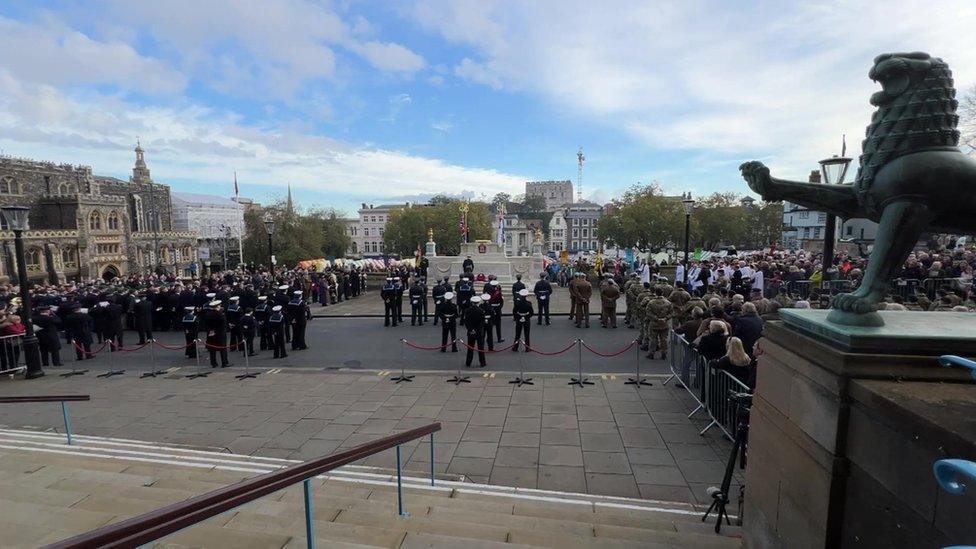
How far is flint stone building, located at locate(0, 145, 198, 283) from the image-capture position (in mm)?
61281

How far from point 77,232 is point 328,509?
84.8 m

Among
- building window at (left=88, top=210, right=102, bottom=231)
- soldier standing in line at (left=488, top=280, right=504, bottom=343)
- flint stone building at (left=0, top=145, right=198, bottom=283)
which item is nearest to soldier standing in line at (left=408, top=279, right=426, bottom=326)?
soldier standing in line at (left=488, top=280, right=504, bottom=343)

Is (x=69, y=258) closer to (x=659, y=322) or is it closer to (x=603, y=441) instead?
(x=659, y=322)

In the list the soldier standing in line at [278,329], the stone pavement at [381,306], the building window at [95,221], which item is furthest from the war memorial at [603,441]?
the building window at [95,221]

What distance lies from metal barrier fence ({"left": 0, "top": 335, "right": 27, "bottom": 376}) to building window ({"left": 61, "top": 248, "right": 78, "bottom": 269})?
68.6 metres

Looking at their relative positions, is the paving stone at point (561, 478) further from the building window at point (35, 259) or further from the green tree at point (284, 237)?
the building window at point (35, 259)

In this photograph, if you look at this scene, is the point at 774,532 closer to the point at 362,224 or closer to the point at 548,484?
the point at 548,484

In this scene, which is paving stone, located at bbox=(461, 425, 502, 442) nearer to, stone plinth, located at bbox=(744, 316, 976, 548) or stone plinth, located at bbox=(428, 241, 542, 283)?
stone plinth, located at bbox=(744, 316, 976, 548)

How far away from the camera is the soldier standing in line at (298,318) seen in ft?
46.4

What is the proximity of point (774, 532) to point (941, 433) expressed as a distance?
1754mm

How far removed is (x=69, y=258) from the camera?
216 ft

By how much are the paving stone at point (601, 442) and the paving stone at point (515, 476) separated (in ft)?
3.55

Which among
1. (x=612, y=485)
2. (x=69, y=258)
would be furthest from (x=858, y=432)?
(x=69, y=258)

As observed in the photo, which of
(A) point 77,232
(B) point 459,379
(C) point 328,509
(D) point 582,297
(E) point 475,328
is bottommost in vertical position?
(B) point 459,379
